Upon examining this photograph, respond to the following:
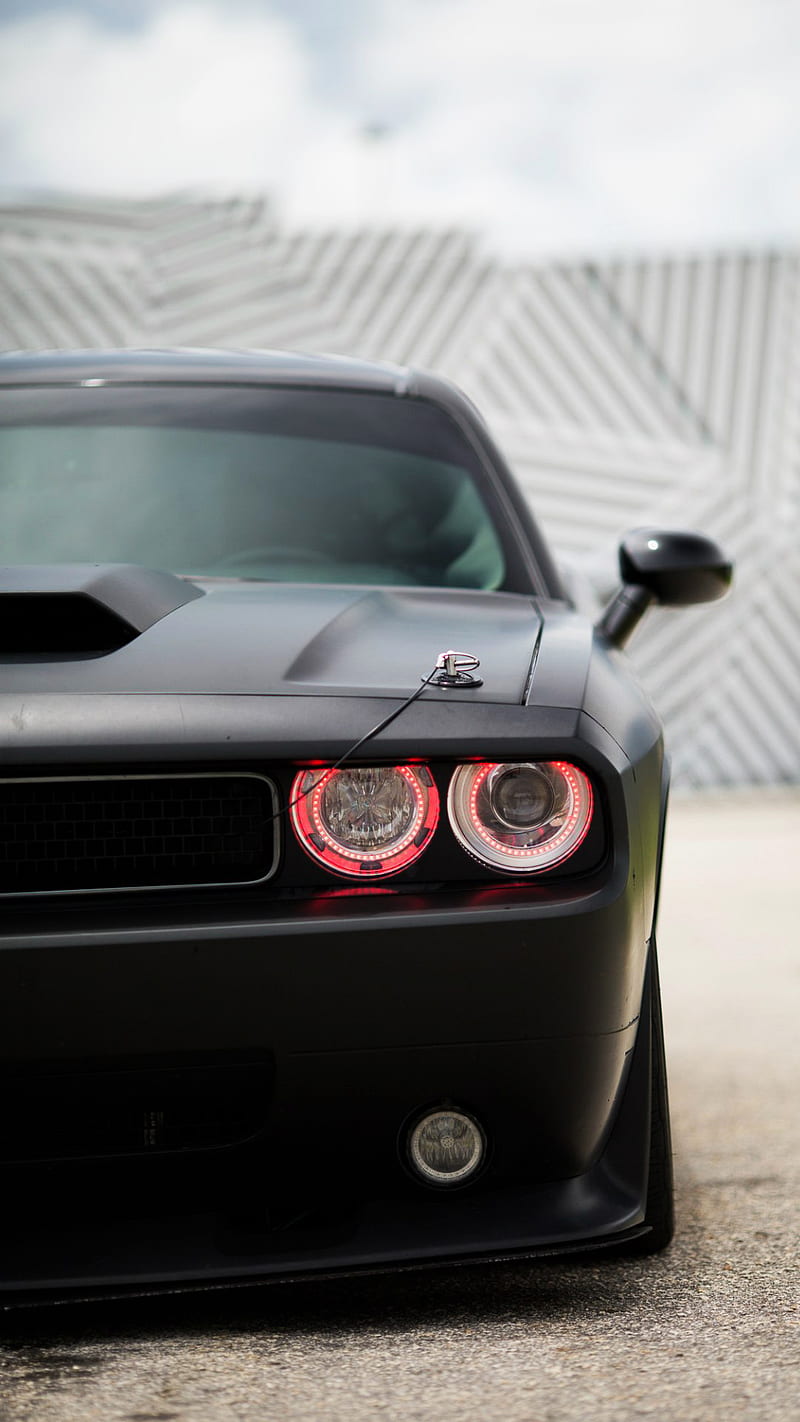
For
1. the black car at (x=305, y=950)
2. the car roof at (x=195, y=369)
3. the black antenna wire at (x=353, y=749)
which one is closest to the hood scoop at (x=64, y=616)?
the black car at (x=305, y=950)

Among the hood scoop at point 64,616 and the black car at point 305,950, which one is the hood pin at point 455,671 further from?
the hood scoop at point 64,616

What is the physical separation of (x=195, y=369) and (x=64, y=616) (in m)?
1.34

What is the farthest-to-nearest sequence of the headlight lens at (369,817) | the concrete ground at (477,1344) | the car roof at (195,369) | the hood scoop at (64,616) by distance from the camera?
1. the car roof at (195,369)
2. the hood scoop at (64,616)
3. the headlight lens at (369,817)
4. the concrete ground at (477,1344)

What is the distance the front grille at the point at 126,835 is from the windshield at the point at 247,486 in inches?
38.9

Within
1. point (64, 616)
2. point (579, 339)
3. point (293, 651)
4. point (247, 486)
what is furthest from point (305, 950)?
point (579, 339)

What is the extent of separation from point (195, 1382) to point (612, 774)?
842mm

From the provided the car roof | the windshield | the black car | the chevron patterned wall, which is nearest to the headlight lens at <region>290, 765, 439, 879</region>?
the black car

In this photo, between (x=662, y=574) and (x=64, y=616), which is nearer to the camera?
(x=64, y=616)

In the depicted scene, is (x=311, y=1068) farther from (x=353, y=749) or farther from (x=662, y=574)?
(x=662, y=574)

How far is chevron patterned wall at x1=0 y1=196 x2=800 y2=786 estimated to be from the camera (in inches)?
444

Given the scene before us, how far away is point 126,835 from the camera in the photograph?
64.3 inches

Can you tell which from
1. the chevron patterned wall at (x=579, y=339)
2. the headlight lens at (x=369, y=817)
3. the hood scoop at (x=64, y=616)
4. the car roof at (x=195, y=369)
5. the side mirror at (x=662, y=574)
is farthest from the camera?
the chevron patterned wall at (x=579, y=339)

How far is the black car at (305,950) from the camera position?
62.7 inches

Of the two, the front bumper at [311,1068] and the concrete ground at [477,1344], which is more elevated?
the front bumper at [311,1068]
